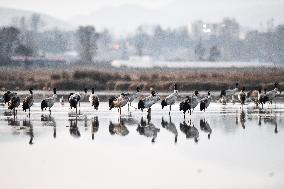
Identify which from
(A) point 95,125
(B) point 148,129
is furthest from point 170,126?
(A) point 95,125

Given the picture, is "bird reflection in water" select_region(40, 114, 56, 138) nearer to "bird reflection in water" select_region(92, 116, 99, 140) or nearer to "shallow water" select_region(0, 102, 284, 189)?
"shallow water" select_region(0, 102, 284, 189)

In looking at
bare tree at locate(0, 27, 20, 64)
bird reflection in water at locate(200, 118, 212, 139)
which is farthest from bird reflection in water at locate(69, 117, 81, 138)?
bare tree at locate(0, 27, 20, 64)

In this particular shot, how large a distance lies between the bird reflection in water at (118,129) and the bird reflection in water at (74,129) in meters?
1.40

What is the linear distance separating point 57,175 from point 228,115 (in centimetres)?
1875

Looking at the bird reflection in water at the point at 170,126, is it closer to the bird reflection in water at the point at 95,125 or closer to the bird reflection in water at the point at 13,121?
the bird reflection in water at the point at 95,125

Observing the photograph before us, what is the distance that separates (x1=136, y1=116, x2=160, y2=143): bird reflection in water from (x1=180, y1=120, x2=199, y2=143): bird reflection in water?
1184 millimetres

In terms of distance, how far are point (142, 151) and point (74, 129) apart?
7.15 m

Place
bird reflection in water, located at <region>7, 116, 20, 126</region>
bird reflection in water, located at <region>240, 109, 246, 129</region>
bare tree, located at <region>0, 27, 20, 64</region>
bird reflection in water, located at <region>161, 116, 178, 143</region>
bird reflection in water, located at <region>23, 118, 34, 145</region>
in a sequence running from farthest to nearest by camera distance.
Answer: bare tree, located at <region>0, 27, 20, 64</region>, bird reflection in water, located at <region>7, 116, 20, 126</region>, bird reflection in water, located at <region>240, 109, 246, 129</region>, bird reflection in water, located at <region>161, 116, 178, 143</region>, bird reflection in water, located at <region>23, 118, 34, 145</region>

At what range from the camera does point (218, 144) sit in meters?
25.6

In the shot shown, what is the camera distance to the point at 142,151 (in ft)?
78.3

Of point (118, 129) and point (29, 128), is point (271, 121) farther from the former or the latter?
point (29, 128)

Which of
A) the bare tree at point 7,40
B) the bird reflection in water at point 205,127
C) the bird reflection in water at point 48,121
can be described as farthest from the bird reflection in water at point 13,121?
the bare tree at point 7,40

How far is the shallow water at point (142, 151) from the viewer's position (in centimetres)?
1903

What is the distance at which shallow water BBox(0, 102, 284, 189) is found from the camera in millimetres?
19031
